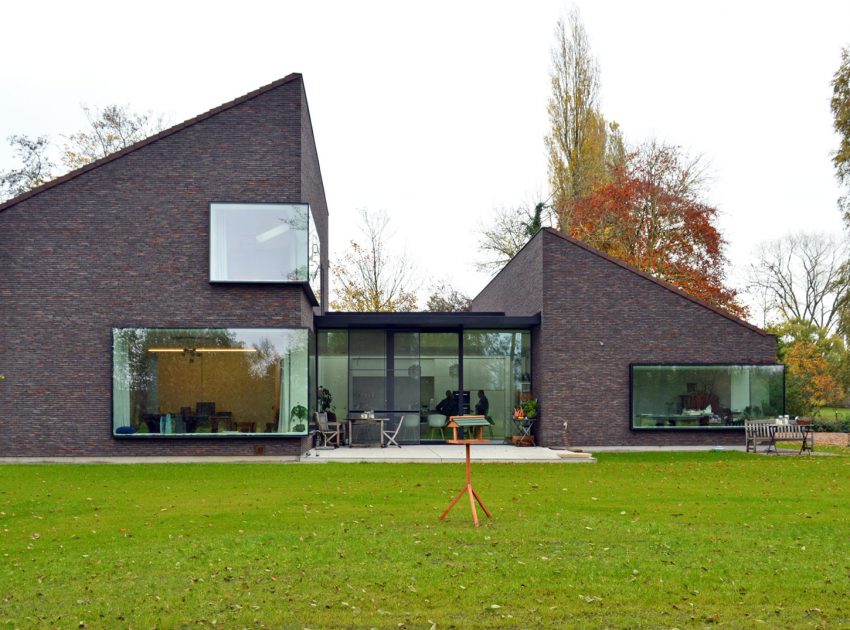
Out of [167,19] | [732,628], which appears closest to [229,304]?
[167,19]

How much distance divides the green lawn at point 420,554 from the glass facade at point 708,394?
7.44 meters

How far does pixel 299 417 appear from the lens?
60.5 ft

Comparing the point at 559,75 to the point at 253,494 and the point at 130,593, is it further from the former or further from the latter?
the point at 130,593

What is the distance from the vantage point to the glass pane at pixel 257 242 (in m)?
18.5

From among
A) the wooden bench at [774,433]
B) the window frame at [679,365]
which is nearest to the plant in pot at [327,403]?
the window frame at [679,365]

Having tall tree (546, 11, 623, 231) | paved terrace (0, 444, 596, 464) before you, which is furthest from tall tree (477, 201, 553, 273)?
paved terrace (0, 444, 596, 464)

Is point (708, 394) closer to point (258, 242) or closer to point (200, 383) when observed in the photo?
point (258, 242)

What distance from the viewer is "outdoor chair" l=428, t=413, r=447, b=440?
22.5 meters

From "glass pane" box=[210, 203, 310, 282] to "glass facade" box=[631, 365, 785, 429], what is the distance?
873 centimetres

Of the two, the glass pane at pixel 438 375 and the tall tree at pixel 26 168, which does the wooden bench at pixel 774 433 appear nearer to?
the glass pane at pixel 438 375

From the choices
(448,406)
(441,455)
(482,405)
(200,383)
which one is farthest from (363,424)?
(200,383)

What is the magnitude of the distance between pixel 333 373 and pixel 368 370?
89 centimetres

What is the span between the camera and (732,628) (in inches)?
227

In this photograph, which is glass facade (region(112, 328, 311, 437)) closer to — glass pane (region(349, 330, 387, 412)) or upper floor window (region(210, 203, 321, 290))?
upper floor window (region(210, 203, 321, 290))
